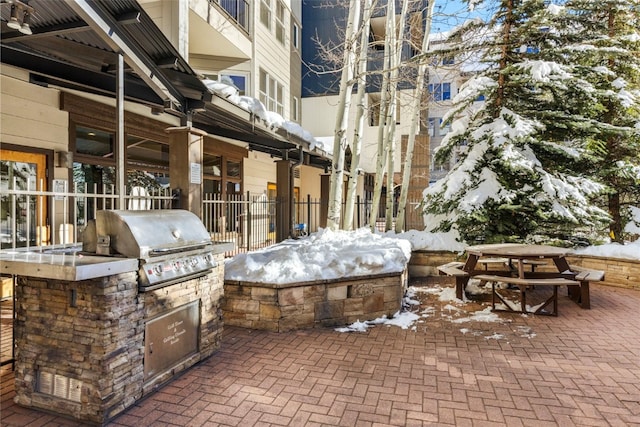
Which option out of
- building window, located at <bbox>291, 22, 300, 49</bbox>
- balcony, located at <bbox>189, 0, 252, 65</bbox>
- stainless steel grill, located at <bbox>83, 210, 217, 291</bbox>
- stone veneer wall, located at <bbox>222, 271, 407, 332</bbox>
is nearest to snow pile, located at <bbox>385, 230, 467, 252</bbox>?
stone veneer wall, located at <bbox>222, 271, 407, 332</bbox>

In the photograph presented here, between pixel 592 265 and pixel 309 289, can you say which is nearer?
pixel 309 289

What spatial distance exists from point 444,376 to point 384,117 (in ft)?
22.9

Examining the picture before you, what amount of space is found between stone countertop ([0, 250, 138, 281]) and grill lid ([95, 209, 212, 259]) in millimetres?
120

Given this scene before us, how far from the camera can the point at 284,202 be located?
336 inches

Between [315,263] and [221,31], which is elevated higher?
[221,31]

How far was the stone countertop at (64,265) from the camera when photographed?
239 cm

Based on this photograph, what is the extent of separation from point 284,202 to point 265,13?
6.39 meters

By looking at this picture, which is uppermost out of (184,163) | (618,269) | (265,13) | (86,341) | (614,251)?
(265,13)

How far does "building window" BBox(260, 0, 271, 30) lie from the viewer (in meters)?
11.1

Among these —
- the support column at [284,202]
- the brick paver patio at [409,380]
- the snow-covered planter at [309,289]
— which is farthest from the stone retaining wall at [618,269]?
the support column at [284,202]

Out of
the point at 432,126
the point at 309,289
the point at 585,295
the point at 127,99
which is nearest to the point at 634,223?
the point at 585,295

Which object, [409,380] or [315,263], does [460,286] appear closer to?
[315,263]

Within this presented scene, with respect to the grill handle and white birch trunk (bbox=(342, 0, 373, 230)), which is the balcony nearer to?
white birch trunk (bbox=(342, 0, 373, 230))

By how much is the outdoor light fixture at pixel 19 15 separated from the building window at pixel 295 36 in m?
11.9
